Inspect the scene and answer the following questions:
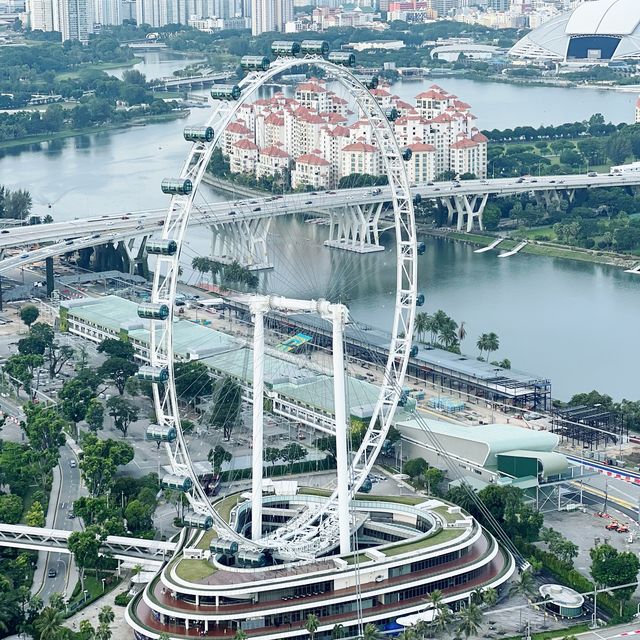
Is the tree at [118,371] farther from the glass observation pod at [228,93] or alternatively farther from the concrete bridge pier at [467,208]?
→ the concrete bridge pier at [467,208]

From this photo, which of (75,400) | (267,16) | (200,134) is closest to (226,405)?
(75,400)

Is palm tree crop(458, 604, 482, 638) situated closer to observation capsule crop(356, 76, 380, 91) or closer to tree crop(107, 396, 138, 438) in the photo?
observation capsule crop(356, 76, 380, 91)

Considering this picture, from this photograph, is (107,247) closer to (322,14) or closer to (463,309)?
(463,309)

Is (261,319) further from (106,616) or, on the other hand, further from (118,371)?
(118,371)

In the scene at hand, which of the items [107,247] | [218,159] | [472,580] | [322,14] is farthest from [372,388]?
[322,14]

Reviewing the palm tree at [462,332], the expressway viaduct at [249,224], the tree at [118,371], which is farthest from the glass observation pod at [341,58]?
the expressway viaduct at [249,224]
